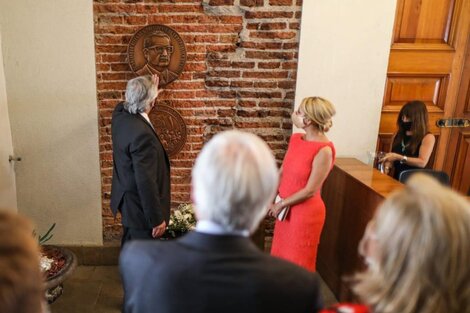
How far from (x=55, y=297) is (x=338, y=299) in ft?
6.69

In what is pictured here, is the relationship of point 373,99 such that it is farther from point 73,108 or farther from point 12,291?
point 12,291

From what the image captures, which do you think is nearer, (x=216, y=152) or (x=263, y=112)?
(x=216, y=152)

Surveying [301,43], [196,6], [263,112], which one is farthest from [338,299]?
[196,6]

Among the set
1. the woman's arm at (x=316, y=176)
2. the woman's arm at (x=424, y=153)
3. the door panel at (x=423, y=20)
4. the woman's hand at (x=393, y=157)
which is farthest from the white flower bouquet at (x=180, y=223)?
the door panel at (x=423, y=20)

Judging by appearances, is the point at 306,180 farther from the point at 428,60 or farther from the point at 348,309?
the point at 428,60

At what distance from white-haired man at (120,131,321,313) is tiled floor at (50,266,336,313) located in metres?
1.99

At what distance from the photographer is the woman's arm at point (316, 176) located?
2.29m

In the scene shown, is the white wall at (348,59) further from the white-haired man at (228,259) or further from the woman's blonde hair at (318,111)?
the white-haired man at (228,259)

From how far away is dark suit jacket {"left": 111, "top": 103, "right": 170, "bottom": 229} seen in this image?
7.32 ft

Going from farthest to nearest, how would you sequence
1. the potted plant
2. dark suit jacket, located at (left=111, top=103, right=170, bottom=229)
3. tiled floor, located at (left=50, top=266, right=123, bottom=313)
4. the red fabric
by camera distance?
1. tiled floor, located at (left=50, top=266, right=123, bottom=313)
2. the potted plant
3. dark suit jacket, located at (left=111, top=103, right=170, bottom=229)
4. the red fabric

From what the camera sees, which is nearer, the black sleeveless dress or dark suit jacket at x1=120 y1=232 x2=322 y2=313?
dark suit jacket at x1=120 y1=232 x2=322 y2=313

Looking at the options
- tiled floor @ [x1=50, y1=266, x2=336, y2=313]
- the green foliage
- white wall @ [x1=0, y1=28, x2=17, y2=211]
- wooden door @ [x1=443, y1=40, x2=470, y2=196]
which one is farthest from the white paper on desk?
white wall @ [x1=0, y1=28, x2=17, y2=211]

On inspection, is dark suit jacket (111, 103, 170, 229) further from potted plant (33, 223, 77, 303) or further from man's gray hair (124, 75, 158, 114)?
potted plant (33, 223, 77, 303)

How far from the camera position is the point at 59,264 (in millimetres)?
2496
